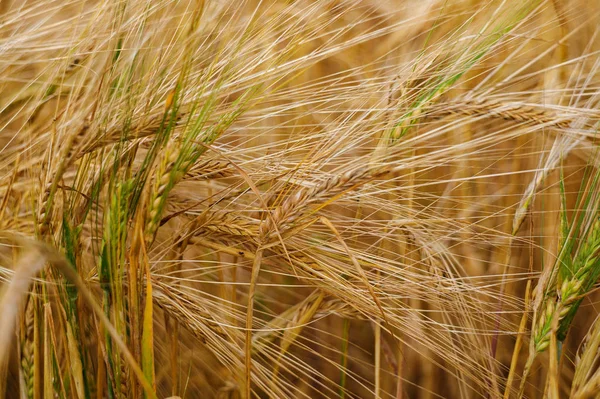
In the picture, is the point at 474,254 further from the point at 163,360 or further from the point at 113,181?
the point at 113,181

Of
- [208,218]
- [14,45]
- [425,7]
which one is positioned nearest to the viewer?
[208,218]

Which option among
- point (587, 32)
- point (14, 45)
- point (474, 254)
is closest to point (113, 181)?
point (14, 45)

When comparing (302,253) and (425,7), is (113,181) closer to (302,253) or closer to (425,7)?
(302,253)

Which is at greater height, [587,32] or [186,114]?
[587,32]

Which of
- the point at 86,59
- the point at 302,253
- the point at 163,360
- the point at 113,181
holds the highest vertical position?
the point at 86,59

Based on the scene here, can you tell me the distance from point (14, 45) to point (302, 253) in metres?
0.50

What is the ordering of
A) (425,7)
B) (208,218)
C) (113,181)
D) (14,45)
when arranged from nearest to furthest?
(113,181) → (208,218) → (14,45) → (425,7)

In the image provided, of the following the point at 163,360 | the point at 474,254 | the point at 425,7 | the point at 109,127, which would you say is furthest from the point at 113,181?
the point at 474,254

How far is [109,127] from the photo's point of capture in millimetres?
614

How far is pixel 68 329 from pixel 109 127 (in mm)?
222

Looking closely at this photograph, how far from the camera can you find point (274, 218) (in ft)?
1.97

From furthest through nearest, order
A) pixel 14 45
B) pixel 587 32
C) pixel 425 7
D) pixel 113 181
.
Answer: pixel 587 32 → pixel 425 7 → pixel 14 45 → pixel 113 181

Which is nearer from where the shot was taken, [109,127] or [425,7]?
[109,127]

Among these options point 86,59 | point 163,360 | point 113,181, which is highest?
point 86,59
